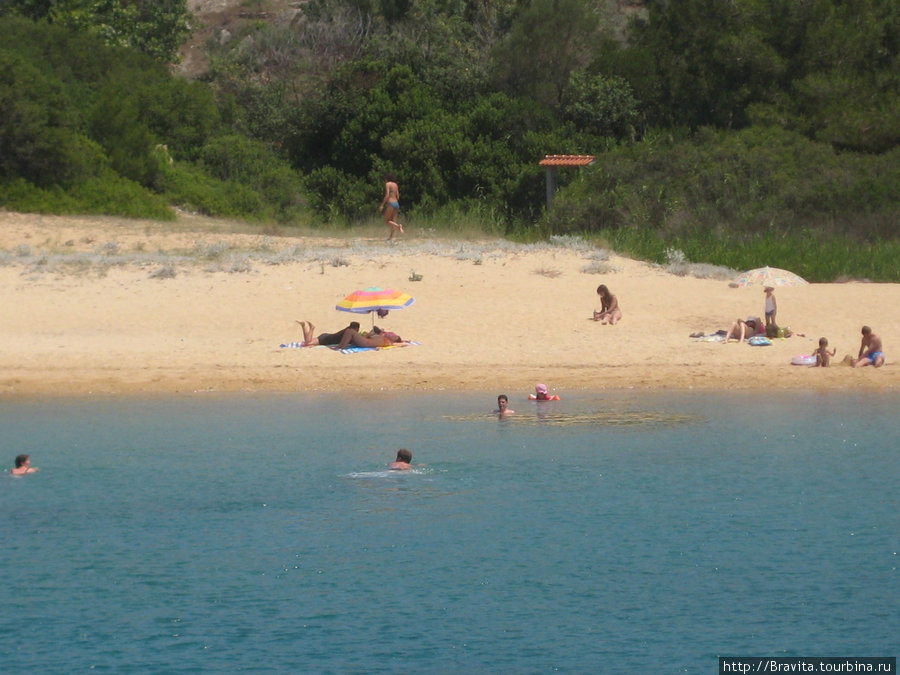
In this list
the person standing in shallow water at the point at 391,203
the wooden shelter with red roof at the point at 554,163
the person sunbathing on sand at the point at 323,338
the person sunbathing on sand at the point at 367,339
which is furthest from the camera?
the wooden shelter with red roof at the point at 554,163

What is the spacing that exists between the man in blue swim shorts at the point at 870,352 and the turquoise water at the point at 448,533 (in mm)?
1539

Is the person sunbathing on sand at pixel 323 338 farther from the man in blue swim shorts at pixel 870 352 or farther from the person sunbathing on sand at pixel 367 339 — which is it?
the man in blue swim shorts at pixel 870 352

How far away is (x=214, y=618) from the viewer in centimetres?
1043

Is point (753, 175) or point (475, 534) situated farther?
point (753, 175)

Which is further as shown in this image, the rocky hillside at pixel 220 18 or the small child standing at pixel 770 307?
the rocky hillside at pixel 220 18

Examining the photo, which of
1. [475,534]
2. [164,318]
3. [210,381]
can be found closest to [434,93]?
[164,318]

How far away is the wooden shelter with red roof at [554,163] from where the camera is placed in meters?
33.5

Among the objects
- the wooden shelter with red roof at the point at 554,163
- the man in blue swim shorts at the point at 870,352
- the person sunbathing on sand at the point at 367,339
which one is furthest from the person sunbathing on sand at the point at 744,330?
the wooden shelter with red roof at the point at 554,163

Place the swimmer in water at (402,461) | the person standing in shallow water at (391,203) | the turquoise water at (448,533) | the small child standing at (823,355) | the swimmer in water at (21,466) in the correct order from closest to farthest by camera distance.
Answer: the turquoise water at (448,533) < the swimmer in water at (402,461) < the swimmer in water at (21,466) < the small child standing at (823,355) < the person standing in shallow water at (391,203)

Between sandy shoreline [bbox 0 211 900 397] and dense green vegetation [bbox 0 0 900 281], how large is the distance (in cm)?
346

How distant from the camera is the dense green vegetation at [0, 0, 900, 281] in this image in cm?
2966

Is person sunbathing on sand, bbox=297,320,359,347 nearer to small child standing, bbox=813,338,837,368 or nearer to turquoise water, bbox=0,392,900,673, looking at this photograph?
turquoise water, bbox=0,392,900,673

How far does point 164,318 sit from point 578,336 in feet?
22.2

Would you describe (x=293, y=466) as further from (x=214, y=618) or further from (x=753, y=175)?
(x=753, y=175)
